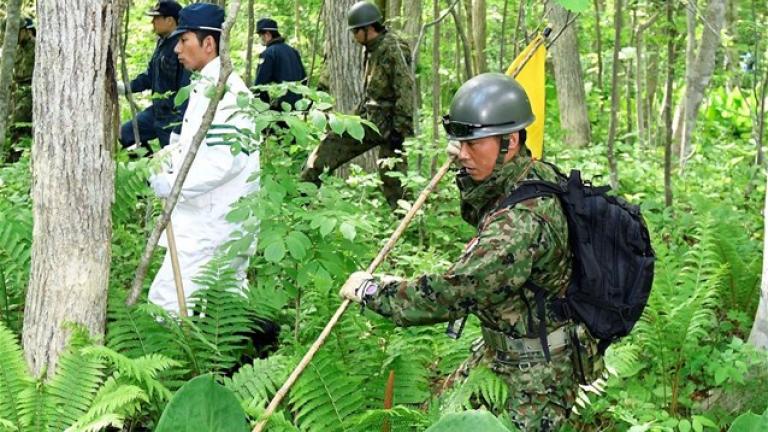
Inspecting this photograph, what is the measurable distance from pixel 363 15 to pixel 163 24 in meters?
1.68

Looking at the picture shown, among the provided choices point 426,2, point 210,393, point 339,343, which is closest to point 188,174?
point 339,343

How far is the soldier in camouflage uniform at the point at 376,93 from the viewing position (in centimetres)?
822

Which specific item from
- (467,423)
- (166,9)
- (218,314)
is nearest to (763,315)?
(218,314)

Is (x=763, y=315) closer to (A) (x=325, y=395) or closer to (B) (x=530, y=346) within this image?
(B) (x=530, y=346)

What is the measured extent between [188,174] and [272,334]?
1.06 m

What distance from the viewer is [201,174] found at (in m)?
4.92

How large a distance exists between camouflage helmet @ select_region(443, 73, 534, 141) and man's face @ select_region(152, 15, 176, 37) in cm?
490

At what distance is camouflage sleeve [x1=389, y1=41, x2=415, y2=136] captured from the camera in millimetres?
8344

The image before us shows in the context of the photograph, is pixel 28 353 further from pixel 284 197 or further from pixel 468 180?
pixel 468 180

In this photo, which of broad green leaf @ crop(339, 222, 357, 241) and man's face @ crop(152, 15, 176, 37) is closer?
broad green leaf @ crop(339, 222, 357, 241)

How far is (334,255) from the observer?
4742 millimetres

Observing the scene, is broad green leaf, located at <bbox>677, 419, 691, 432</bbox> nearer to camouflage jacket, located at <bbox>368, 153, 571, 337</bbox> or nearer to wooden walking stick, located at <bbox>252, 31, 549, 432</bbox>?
camouflage jacket, located at <bbox>368, 153, 571, 337</bbox>

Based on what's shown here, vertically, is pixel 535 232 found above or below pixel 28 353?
above

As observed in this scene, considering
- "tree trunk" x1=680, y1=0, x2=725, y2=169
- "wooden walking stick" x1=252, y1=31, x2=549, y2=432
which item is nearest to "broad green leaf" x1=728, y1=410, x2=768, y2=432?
"wooden walking stick" x1=252, y1=31, x2=549, y2=432
